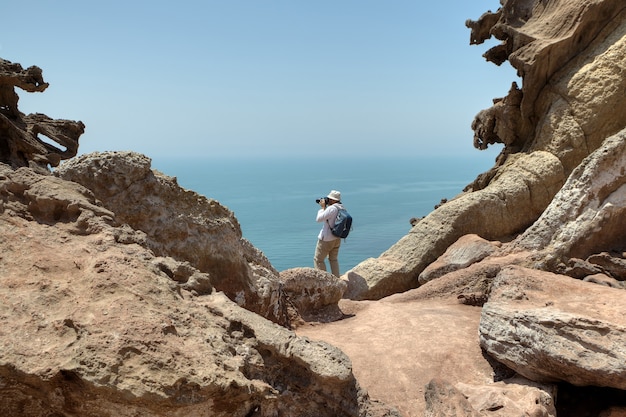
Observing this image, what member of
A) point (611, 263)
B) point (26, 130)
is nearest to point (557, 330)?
point (611, 263)

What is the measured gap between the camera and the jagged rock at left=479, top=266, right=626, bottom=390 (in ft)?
12.9

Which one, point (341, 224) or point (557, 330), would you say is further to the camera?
point (341, 224)

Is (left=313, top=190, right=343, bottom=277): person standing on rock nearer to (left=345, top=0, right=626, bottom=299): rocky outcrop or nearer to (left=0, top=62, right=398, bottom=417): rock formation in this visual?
(left=345, top=0, right=626, bottom=299): rocky outcrop

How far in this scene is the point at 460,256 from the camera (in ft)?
26.6

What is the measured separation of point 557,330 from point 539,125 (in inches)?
222

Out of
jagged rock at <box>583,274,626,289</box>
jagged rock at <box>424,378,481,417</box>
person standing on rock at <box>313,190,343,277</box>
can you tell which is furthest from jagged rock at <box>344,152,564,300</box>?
jagged rock at <box>424,378,481,417</box>

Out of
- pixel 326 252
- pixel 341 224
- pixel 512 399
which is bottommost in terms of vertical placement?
pixel 512 399

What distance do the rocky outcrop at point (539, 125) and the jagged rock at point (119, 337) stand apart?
5360 millimetres

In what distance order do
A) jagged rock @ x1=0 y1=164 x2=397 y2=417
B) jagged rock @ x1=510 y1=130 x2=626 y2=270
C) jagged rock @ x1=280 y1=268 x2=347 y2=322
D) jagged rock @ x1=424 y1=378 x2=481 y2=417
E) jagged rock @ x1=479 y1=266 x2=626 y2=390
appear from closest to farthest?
jagged rock @ x1=0 y1=164 x2=397 y2=417 → jagged rock @ x1=424 y1=378 x2=481 y2=417 → jagged rock @ x1=479 y1=266 x2=626 y2=390 → jagged rock @ x1=510 y1=130 x2=626 y2=270 → jagged rock @ x1=280 y1=268 x2=347 y2=322

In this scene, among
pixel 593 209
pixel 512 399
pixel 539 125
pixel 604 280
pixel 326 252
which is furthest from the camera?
pixel 539 125

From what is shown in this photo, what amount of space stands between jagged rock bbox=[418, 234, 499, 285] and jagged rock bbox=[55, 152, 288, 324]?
3.47 metres

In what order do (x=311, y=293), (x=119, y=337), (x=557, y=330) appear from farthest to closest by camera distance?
(x=311, y=293)
(x=557, y=330)
(x=119, y=337)

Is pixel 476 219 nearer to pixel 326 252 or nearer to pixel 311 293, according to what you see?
pixel 326 252

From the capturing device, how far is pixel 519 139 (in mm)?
9562
